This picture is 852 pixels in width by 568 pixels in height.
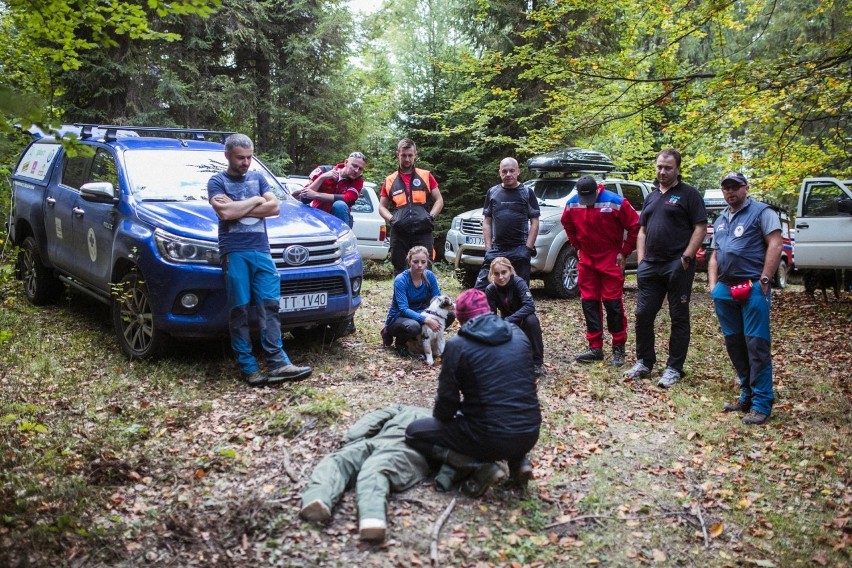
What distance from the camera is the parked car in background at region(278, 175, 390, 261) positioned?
1238cm

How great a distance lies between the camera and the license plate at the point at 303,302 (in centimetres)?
579

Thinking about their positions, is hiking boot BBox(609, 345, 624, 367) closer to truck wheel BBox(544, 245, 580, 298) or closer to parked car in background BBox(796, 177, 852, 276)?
truck wheel BBox(544, 245, 580, 298)

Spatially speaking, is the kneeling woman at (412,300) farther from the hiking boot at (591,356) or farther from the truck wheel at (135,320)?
the truck wheel at (135,320)

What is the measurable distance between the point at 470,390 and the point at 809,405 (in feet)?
12.7

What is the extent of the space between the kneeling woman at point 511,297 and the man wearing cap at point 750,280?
5.26 feet

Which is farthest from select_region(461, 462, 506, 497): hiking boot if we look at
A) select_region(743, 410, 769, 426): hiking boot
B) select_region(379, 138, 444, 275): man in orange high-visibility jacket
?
select_region(379, 138, 444, 275): man in orange high-visibility jacket

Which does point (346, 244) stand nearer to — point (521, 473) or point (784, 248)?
point (521, 473)

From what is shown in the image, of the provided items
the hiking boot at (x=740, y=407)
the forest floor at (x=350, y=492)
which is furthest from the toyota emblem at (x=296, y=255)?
the hiking boot at (x=740, y=407)

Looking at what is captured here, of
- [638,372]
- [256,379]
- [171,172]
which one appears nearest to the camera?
[256,379]

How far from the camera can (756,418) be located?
5.36 m

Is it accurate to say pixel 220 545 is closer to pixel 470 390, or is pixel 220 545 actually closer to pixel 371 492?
pixel 371 492

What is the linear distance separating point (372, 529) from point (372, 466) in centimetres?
53

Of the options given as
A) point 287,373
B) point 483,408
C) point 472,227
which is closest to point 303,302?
point 287,373

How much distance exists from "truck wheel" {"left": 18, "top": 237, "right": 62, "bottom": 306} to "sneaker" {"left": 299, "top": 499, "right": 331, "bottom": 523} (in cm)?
594
